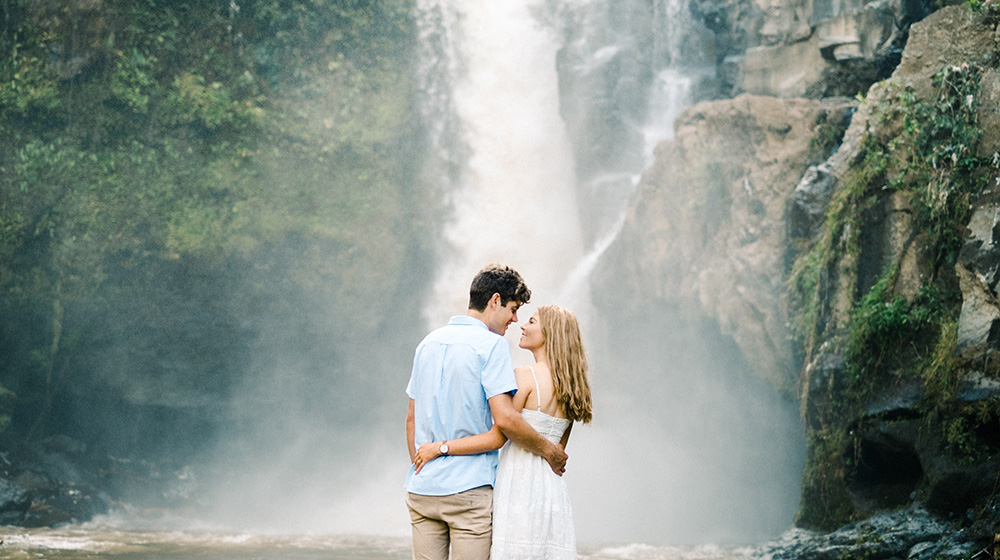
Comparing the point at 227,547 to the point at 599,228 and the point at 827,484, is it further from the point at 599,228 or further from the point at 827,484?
the point at 599,228

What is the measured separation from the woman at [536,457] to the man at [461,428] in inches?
1.9

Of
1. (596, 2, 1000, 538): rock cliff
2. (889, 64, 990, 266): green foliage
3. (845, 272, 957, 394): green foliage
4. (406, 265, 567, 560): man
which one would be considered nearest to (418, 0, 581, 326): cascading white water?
(596, 2, 1000, 538): rock cliff

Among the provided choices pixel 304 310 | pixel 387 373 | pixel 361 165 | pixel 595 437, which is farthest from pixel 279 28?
pixel 595 437

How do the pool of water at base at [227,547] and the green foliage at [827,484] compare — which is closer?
the green foliage at [827,484]

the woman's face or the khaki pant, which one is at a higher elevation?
the woman's face

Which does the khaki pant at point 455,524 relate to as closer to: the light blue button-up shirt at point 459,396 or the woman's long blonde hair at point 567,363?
the light blue button-up shirt at point 459,396

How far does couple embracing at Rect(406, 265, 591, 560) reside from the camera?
274 centimetres

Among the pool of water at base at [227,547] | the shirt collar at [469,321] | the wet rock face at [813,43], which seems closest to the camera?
the shirt collar at [469,321]

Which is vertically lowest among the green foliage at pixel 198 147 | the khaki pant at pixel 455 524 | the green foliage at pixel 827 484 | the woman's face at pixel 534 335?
the green foliage at pixel 827 484

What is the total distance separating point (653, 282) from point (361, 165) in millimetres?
6185

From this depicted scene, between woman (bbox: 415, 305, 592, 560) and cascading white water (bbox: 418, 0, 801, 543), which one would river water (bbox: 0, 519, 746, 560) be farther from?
woman (bbox: 415, 305, 592, 560)

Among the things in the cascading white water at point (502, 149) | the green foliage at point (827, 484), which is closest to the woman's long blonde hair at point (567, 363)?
the green foliage at point (827, 484)

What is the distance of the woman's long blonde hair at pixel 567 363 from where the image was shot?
2.92 meters

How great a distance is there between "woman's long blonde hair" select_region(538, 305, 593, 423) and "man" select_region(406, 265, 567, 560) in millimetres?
171
